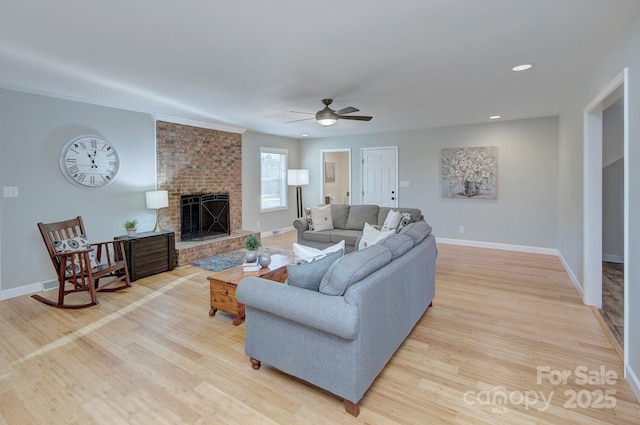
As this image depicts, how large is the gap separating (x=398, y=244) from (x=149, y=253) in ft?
12.0

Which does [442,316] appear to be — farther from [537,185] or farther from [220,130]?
[220,130]

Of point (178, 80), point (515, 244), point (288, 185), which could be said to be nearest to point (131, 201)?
point (178, 80)

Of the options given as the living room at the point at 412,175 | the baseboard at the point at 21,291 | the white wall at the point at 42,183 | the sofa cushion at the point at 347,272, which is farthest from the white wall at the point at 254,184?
the sofa cushion at the point at 347,272

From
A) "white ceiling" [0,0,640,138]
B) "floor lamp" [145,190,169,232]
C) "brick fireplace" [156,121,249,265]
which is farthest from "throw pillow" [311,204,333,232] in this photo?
"floor lamp" [145,190,169,232]

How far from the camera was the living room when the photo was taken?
3.07m

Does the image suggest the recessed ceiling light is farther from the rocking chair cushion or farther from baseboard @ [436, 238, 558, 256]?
the rocking chair cushion

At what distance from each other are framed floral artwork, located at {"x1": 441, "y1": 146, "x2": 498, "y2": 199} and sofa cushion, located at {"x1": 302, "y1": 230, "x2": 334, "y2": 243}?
2800mm

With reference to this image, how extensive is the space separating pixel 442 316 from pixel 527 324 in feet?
2.42

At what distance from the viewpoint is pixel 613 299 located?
350cm

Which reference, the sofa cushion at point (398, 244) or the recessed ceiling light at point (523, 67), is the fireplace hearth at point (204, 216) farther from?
the recessed ceiling light at point (523, 67)

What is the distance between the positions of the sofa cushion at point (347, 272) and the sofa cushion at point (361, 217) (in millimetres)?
3156

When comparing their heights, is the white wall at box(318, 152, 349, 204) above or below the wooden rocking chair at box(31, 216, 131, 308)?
above

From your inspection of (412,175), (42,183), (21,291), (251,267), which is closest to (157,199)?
(42,183)

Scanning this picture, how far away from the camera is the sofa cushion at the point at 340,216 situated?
18.2ft
